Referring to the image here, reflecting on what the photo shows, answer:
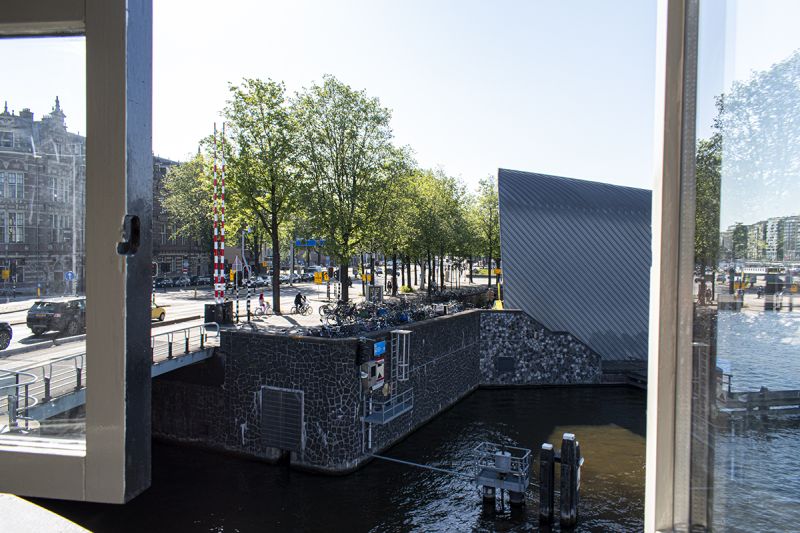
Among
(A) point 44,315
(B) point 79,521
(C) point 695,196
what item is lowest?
(B) point 79,521

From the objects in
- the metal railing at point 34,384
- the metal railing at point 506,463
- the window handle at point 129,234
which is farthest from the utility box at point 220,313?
the window handle at point 129,234

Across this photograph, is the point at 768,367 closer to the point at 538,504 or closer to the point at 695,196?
the point at 695,196

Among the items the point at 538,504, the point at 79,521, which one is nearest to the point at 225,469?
the point at 79,521

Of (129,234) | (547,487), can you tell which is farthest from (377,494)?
(129,234)

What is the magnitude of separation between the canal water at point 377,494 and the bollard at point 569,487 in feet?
1.20

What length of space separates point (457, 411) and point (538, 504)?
7.47m

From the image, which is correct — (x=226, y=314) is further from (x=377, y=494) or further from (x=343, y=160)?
(x=343, y=160)

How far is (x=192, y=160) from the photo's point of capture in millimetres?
41594

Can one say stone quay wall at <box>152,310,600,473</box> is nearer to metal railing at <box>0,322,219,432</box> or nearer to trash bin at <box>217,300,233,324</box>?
trash bin at <box>217,300,233,324</box>

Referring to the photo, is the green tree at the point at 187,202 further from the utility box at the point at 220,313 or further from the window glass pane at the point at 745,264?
the window glass pane at the point at 745,264

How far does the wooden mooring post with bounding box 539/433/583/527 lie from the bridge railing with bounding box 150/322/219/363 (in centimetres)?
971

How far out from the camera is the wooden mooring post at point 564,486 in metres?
12.1

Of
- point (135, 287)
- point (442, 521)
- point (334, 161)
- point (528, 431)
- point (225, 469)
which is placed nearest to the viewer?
point (135, 287)

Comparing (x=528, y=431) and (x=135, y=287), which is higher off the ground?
(x=135, y=287)
